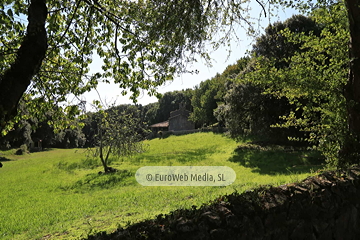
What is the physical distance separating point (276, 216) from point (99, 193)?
11.1 m

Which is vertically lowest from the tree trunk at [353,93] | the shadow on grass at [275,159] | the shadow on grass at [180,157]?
the shadow on grass at [275,159]

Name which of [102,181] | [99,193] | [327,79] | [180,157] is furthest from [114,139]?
[327,79]

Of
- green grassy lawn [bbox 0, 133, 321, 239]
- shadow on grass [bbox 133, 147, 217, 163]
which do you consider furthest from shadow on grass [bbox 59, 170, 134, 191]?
shadow on grass [bbox 133, 147, 217, 163]

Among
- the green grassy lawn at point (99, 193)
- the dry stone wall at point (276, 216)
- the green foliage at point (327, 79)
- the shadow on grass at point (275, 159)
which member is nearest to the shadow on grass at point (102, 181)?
the green grassy lawn at point (99, 193)

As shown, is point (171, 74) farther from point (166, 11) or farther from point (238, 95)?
point (238, 95)

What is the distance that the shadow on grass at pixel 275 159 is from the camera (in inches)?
568

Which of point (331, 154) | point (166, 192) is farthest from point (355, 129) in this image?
point (166, 192)

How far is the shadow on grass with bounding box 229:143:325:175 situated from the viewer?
14426 mm

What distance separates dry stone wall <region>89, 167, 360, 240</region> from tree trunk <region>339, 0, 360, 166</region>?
0.72m

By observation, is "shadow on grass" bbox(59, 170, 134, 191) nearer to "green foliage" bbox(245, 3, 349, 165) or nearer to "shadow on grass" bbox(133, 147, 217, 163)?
"shadow on grass" bbox(133, 147, 217, 163)

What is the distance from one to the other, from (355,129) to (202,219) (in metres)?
4.50

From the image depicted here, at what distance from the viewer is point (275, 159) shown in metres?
16.8

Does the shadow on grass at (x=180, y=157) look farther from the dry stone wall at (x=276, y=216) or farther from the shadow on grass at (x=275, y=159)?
the dry stone wall at (x=276, y=216)

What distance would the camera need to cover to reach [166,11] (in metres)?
5.25
